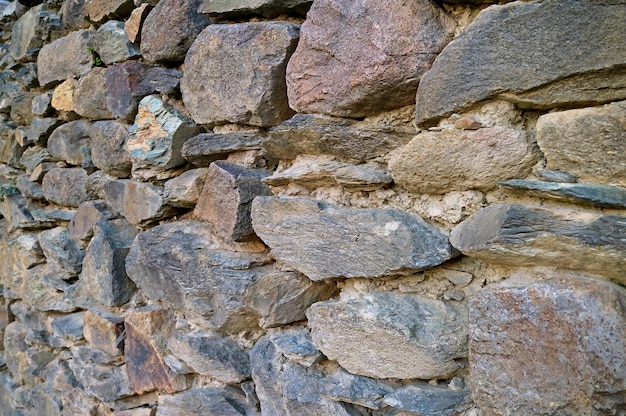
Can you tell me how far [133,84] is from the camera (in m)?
1.59

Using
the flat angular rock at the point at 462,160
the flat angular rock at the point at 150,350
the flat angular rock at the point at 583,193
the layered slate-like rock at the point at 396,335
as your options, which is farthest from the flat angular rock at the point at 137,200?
the flat angular rock at the point at 583,193

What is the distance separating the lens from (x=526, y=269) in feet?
2.69

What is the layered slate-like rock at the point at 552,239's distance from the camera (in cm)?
71

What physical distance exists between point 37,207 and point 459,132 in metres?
2.06

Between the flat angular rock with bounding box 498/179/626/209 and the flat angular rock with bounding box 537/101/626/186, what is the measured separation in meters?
0.02

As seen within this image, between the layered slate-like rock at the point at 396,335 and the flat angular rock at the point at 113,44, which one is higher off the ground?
the flat angular rock at the point at 113,44

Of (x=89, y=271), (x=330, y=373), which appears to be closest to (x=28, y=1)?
(x=89, y=271)

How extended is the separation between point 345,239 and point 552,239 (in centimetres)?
41

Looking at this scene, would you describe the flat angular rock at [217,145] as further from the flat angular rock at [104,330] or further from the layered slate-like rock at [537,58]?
the flat angular rock at [104,330]

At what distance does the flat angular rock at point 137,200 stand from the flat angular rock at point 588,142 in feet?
3.57

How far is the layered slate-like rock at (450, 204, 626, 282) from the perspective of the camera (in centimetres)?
71

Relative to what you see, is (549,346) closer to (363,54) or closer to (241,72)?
(363,54)

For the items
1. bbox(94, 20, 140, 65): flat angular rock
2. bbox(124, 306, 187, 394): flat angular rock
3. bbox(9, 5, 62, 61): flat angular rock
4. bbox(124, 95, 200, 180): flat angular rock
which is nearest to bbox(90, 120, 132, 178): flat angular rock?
bbox(124, 95, 200, 180): flat angular rock

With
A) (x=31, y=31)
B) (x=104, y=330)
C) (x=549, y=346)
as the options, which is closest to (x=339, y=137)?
(x=549, y=346)
